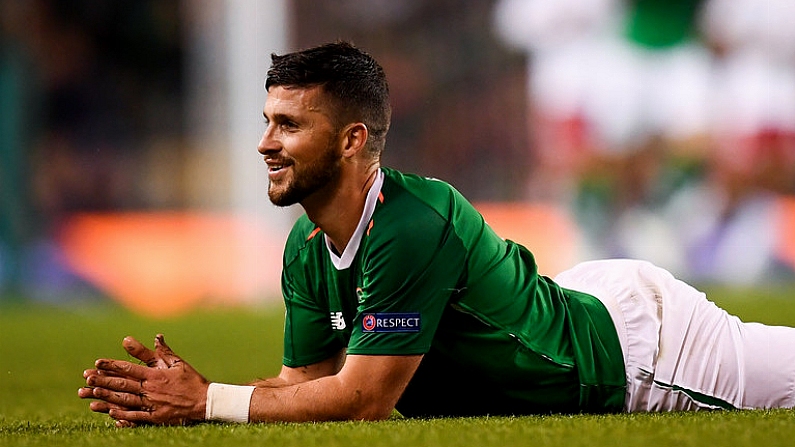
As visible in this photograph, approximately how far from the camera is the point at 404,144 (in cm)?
1739

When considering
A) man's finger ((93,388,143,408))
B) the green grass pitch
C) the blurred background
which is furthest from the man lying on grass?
the blurred background

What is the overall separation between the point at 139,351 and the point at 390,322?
75cm

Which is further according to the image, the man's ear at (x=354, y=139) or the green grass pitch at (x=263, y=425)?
the man's ear at (x=354, y=139)

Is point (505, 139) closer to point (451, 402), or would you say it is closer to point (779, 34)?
point (779, 34)

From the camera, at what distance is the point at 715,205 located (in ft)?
50.9

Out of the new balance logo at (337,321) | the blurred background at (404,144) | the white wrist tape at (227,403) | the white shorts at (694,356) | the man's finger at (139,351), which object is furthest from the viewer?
the blurred background at (404,144)

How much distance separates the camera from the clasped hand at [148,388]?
161 inches

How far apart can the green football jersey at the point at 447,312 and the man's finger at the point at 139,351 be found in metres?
0.59

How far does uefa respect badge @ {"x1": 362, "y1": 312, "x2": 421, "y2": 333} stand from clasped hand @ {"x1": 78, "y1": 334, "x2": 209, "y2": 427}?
1.75ft

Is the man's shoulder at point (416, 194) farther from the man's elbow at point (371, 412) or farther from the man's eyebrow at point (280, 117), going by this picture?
the man's elbow at point (371, 412)

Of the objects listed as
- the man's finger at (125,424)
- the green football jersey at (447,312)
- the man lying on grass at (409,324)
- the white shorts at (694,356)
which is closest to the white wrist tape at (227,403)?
the man lying on grass at (409,324)

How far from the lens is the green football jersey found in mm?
4148

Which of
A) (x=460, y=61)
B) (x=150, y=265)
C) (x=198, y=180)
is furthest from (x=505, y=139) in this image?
(x=150, y=265)

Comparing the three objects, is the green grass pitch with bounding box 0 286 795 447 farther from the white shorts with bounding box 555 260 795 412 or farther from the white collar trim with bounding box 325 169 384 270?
the white collar trim with bounding box 325 169 384 270
